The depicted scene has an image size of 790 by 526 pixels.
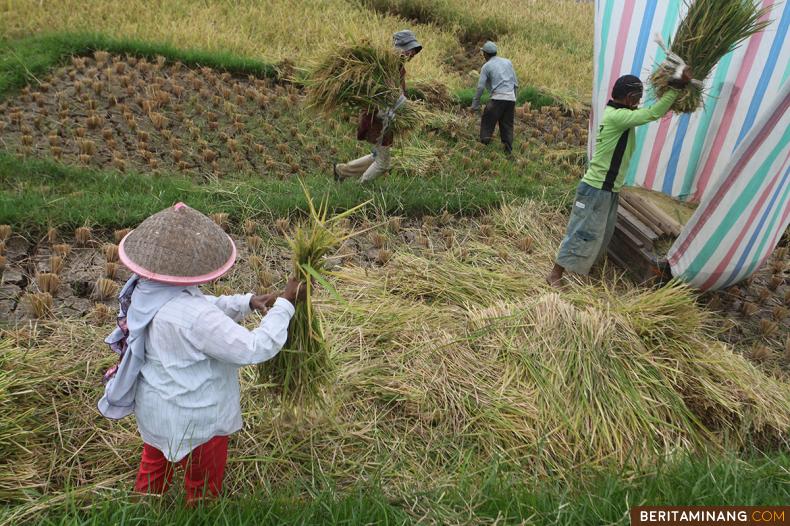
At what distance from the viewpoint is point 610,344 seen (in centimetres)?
329

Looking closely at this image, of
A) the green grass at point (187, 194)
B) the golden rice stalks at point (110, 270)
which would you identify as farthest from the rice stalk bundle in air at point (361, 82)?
the golden rice stalks at point (110, 270)

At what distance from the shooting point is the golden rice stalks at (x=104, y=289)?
3535 millimetres

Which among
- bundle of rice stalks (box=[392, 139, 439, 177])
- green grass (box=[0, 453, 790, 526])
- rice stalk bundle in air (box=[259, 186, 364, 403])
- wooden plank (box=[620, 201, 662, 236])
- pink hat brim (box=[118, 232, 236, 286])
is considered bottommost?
bundle of rice stalks (box=[392, 139, 439, 177])

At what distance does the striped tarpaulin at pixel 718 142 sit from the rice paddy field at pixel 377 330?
1.24 ft

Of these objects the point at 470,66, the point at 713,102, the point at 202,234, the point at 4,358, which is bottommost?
the point at 470,66

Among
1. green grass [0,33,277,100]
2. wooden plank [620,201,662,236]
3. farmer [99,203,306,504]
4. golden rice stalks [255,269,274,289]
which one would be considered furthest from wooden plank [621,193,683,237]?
green grass [0,33,277,100]

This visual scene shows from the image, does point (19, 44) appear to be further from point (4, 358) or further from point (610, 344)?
point (610, 344)

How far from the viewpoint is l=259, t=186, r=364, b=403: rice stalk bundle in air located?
7.30ft

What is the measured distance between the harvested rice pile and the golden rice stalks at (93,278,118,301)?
32 cm

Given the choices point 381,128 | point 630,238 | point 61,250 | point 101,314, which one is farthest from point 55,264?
point 630,238

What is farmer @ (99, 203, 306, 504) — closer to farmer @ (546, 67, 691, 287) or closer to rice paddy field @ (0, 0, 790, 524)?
rice paddy field @ (0, 0, 790, 524)

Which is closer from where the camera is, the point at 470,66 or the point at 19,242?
the point at 19,242


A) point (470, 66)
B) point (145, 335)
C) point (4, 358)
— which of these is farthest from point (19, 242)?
point (470, 66)

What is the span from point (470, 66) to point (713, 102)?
555 centimetres
